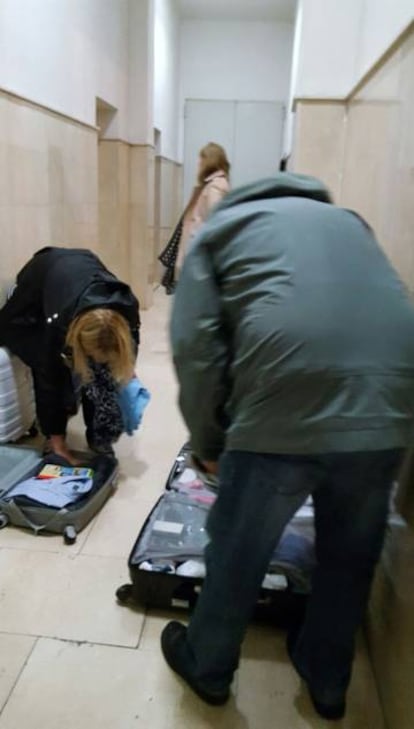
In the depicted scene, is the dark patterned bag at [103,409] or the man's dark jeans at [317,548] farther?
the dark patterned bag at [103,409]

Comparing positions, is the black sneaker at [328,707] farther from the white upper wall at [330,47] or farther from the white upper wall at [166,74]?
the white upper wall at [166,74]

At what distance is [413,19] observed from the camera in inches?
66.9

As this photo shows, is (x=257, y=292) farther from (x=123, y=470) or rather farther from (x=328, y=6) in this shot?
(x=328, y=6)

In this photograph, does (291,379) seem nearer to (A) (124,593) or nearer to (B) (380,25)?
(A) (124,593)

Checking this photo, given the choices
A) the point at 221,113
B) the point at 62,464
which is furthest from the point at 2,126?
the point at 221,113

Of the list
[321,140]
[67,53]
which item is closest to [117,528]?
[321,140]

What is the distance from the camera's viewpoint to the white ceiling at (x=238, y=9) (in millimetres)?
6551

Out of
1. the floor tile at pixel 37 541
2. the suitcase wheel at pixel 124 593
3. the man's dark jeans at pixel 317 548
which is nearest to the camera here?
the man's dark jeans at pixel 317 548

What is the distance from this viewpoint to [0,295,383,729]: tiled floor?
1.32 metres

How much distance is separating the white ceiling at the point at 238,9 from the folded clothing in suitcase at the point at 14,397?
19.5 feet

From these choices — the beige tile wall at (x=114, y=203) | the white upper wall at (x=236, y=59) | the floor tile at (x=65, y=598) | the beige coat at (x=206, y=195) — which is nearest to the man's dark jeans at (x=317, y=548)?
the floor tile at (x=65, y=598)

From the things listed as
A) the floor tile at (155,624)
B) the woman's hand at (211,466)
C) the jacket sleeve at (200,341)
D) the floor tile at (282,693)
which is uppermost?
the jacket sleeve at (200,341)

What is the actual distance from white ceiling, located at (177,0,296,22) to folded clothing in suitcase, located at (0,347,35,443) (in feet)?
19.5

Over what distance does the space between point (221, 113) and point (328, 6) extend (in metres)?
4.18
